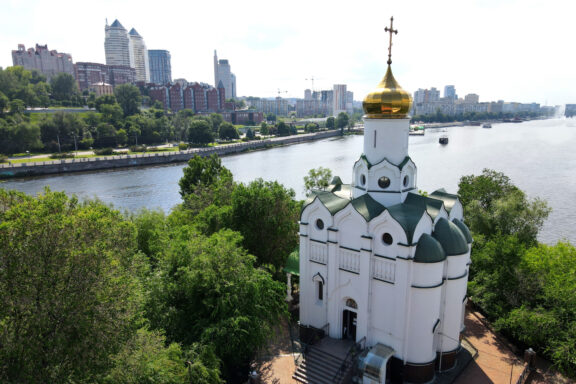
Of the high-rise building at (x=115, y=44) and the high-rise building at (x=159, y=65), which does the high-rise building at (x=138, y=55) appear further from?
the high-rise building at (x=115, y=44)

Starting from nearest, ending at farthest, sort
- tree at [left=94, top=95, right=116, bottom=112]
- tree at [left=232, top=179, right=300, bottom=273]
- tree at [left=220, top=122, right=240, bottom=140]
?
tree at [left=232, top=179, right=300, bottom=273]
tree at [left=220, top=122, right=240, bottom=140]
tree at [left=94, top=95, right=116, bottom=112]

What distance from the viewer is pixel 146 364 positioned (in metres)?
8.93

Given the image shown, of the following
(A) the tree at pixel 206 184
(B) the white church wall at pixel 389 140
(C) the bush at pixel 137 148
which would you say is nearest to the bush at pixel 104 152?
(C) the bush at pixel 137 148

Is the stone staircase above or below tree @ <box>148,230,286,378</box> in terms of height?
below

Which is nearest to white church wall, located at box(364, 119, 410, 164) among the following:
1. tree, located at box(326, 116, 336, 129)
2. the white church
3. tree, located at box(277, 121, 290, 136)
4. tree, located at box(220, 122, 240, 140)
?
the white church

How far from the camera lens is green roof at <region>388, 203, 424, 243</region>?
11055 mm

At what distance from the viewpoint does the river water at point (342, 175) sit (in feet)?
120

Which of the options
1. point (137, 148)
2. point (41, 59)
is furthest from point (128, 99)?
point (41, 59)

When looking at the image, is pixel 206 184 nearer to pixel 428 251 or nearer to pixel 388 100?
pixel 388 100

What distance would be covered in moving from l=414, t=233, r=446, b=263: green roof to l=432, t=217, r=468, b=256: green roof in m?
0.59

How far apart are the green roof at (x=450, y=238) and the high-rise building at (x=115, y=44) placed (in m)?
172

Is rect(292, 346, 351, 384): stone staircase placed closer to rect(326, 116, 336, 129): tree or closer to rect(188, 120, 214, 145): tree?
rect(188, 120, 214, 145): tree

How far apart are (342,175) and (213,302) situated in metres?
36.3

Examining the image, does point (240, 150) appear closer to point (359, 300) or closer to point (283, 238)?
point (283, 238)
